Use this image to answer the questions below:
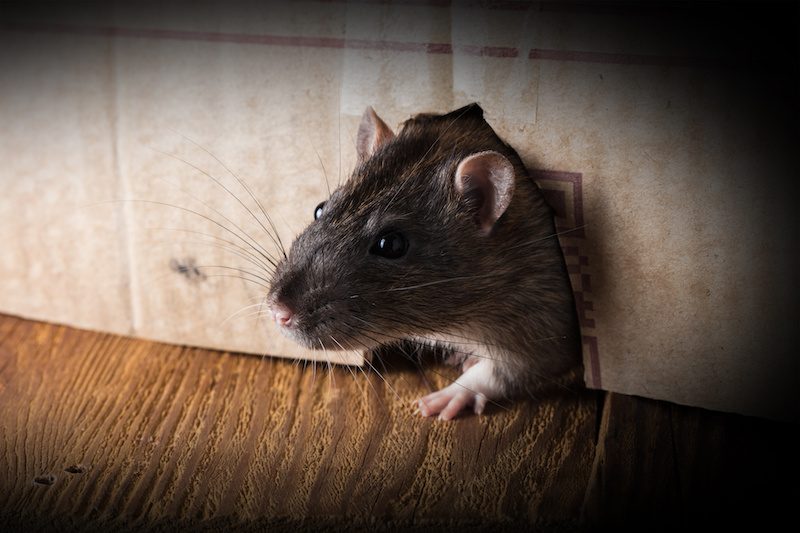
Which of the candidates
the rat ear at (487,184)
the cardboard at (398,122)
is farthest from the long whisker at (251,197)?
the rat ear at (487,184)

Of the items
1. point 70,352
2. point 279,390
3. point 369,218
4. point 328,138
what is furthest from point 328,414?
point 70,352

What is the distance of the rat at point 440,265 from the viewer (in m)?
1.62

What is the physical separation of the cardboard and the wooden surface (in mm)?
128

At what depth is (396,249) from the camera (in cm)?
166

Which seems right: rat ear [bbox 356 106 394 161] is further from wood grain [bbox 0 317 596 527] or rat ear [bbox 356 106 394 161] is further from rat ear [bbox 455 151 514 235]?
wood grain [bbox 0 317 596 527]

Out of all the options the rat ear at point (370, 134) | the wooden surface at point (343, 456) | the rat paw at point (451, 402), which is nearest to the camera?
the wooden surface at point (343, 456)

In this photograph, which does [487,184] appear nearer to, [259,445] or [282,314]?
[282,314]

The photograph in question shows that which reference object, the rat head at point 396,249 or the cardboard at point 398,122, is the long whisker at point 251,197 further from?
the rat head at point 396,249

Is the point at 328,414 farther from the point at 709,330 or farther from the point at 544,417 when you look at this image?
the point at 709,330

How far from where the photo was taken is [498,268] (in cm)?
177

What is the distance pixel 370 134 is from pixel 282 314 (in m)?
0.53

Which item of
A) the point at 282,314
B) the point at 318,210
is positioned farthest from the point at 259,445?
the point at 318,210

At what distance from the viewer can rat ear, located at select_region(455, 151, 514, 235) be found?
161cm

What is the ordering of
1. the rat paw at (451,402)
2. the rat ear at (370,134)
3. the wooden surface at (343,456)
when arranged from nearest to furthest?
the wooden surface at (343,456)
the rat ear at (370,134)
the rat paw at (451,402)
